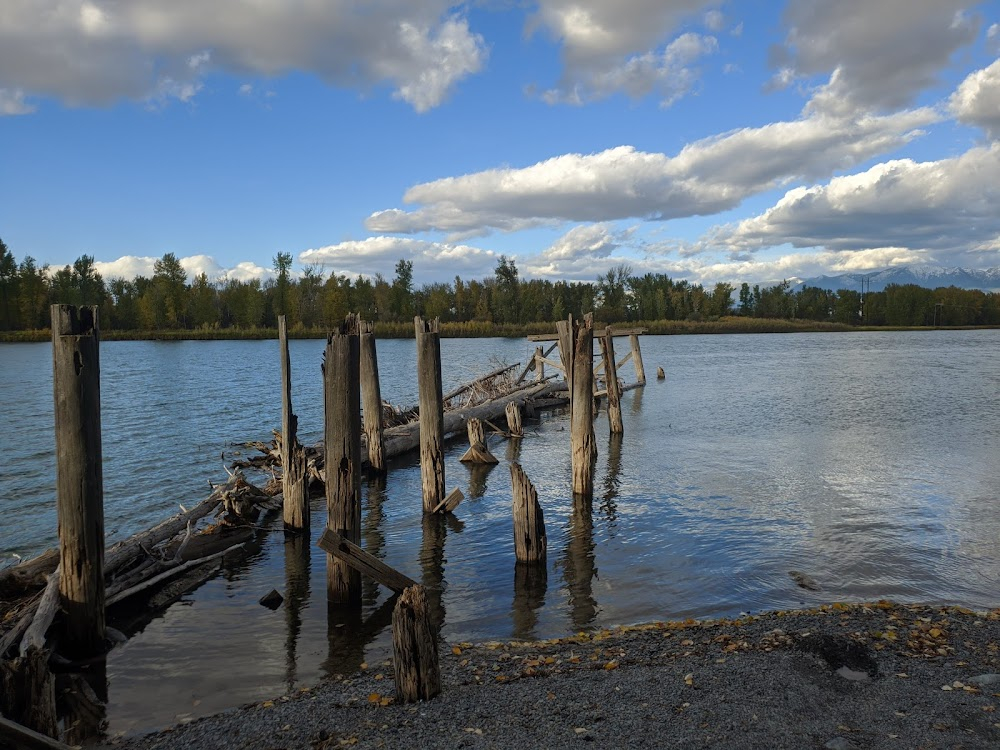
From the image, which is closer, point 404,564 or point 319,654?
point 319,654

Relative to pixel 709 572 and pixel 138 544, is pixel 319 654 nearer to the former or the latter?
Result: pixel 138 544

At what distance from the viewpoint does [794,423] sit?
24906mm

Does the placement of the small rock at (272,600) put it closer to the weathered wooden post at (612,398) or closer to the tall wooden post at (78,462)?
the tall wooden post at (78,462)

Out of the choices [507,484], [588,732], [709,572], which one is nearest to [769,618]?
[709,572]

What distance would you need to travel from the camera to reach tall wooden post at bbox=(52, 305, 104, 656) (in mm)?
6672

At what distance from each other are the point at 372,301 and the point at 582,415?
11662 centimetres

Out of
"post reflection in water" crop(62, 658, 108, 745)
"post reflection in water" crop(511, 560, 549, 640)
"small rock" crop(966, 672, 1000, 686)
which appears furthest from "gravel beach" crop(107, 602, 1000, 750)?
"post reflection in water" crop(511, 560, 549, 640)

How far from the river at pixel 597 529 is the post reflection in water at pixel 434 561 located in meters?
0.06

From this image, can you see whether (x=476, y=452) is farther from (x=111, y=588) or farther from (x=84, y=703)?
(x=84, y=703)

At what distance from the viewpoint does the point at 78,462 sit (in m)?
6.75

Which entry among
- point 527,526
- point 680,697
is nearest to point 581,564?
point 527,526

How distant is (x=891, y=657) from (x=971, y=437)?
59.6 feet

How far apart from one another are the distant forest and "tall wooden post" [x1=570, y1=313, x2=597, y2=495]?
320 feet

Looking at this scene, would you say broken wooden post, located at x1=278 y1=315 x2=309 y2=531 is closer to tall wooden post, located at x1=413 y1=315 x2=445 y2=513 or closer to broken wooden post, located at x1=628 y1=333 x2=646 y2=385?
tall wooden post, located at x1=413 y1=315 x2=445 y2=513
